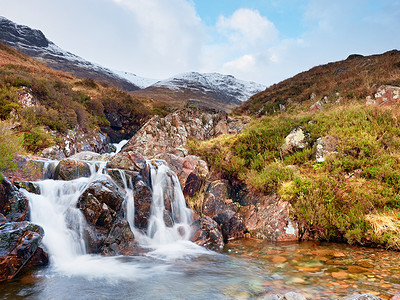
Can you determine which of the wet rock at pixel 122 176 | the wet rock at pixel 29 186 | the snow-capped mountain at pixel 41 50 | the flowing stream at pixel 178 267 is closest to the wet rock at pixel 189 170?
the wet rock at pixel 122 176

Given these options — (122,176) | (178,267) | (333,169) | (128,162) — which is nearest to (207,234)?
(178,267)

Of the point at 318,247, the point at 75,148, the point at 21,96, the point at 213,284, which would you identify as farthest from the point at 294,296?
the point at 21,96

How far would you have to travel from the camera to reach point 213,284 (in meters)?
3.93

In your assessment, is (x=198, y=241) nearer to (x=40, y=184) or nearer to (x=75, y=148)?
(x=40, y=184)

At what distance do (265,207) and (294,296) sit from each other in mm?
4436

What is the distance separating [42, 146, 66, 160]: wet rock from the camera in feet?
31.2

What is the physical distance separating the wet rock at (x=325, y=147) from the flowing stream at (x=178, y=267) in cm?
329

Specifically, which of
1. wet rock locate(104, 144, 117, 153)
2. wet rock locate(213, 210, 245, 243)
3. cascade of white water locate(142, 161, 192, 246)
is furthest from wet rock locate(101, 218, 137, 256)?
wet rock locate(104, 144, 117, 153)

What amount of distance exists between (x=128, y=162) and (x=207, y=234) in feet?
11.4

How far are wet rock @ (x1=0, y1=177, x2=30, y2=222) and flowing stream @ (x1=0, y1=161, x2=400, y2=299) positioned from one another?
236mm

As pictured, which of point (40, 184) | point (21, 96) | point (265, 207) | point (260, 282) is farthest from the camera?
point (21, 96)

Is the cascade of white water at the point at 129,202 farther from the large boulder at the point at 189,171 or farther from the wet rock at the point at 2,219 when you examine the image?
the wet rock at the point at 2,219

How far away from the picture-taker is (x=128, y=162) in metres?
7.50

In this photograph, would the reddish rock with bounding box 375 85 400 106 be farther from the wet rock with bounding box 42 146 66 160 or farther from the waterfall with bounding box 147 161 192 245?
the wet rock with bounding box 42 146 66 160
